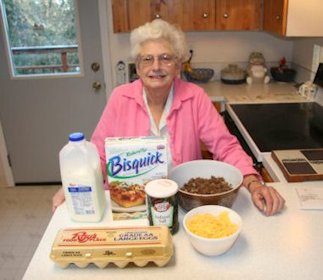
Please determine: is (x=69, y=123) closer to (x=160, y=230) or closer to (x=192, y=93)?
(x=192, y=93)

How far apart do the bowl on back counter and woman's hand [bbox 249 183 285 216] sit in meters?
0.08

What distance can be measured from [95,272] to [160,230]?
0.18 metres

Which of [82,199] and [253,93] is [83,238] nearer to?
[82,199]

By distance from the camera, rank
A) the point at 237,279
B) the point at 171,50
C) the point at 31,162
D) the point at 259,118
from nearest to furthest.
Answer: the point at 237,279
the point at 171,50
the point at 259,118
the point at 31,162

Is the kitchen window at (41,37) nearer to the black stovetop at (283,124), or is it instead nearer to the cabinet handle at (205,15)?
the cabinet handle at (205,15)

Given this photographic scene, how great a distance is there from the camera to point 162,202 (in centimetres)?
87

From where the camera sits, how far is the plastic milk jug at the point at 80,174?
3.01 ft

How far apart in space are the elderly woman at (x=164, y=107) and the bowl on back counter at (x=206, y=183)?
0.73ft

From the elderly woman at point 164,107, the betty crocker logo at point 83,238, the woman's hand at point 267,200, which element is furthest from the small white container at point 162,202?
the elderly woman at point 164,107

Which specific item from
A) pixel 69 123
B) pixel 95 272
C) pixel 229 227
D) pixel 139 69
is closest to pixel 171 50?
pixel 139 69

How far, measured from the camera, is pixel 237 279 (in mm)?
799

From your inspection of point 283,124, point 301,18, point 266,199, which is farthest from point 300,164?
point 301,18

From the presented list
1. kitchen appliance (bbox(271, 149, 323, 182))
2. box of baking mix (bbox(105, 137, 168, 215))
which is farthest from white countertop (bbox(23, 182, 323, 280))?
kitchen appliance (bbox(271, 149, 323, 182))

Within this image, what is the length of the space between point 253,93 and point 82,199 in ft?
6.39
